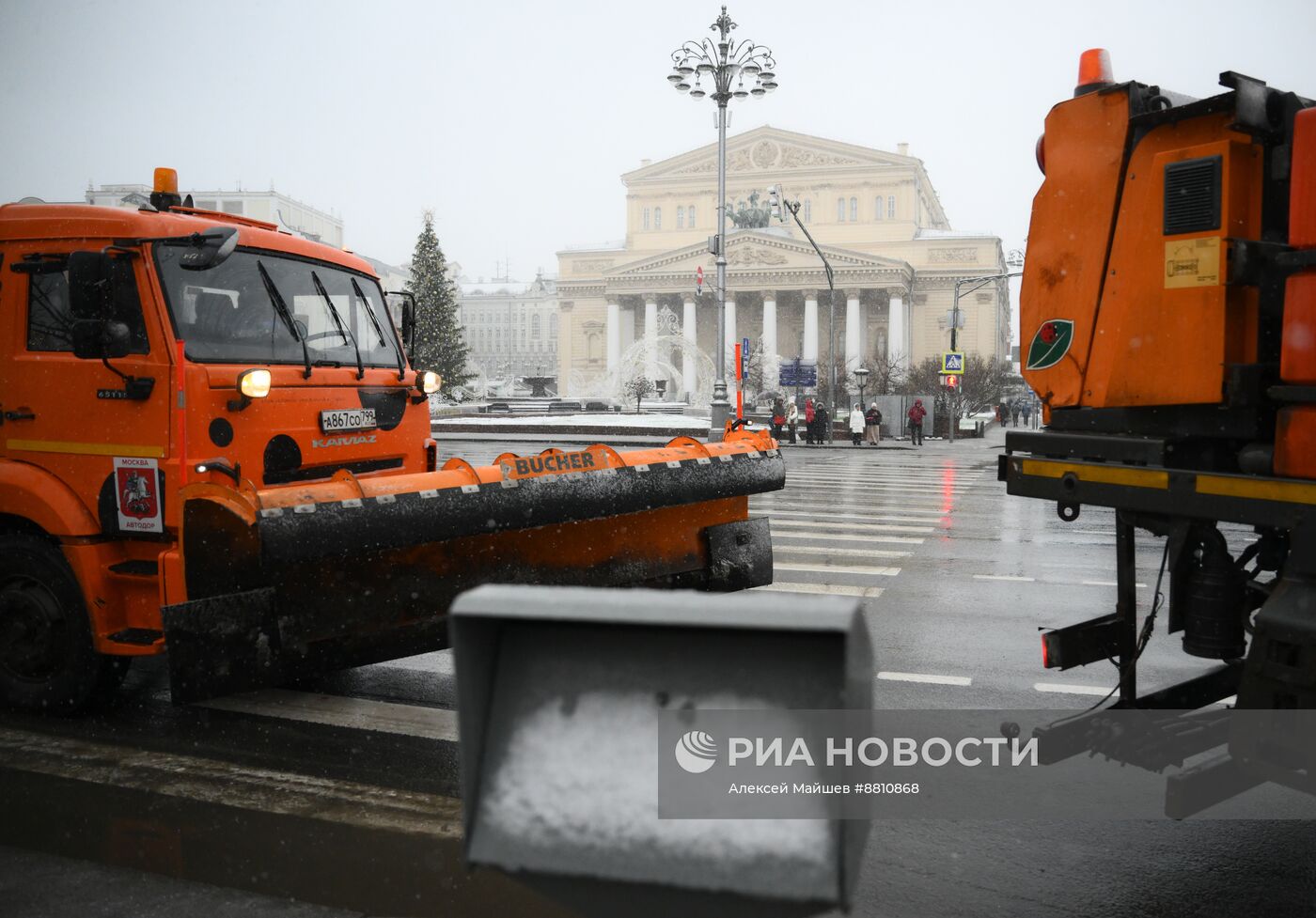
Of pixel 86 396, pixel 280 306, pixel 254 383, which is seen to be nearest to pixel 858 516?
pixel 280 306

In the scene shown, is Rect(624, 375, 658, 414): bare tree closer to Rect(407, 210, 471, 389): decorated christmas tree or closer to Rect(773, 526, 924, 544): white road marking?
Rect(407, 210, 471, 389): decorated christmas tree

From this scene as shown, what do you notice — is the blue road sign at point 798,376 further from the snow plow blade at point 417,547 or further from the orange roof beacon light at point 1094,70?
the orange roof beacon light at point 1094,70

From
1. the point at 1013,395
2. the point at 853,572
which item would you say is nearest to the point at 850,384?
the point at 1013,395

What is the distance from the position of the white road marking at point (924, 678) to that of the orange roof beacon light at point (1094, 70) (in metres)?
3.37

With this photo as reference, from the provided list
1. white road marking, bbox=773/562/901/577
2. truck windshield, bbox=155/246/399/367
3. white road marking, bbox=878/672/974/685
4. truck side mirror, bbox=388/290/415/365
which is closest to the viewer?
truck windshield, bbox=155/246/399/367

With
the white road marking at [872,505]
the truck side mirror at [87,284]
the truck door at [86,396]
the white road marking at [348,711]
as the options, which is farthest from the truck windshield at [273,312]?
the white road marking at [872,505]

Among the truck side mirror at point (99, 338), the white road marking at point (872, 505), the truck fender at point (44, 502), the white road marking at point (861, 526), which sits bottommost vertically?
the white road marking at point (872, 505)

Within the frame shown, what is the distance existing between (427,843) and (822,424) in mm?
33475

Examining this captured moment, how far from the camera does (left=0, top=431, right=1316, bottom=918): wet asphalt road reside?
3438 millimetres

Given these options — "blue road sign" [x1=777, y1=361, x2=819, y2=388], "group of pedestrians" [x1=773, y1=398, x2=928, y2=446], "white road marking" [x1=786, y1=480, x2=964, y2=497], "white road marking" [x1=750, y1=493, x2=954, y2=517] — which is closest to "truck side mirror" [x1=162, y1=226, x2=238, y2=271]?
"white road marking" [x1=750, y1=493, x2=954, y2=517]

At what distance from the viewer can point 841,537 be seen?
12406 millimetres

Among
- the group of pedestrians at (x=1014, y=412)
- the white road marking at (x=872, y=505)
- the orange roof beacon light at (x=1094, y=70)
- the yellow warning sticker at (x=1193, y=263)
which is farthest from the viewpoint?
the group of pedestrians at (x=1014, y=412)

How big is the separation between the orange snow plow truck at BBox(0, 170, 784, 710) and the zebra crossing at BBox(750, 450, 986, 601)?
3.94m

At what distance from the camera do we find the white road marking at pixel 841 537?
12203 millimetres
